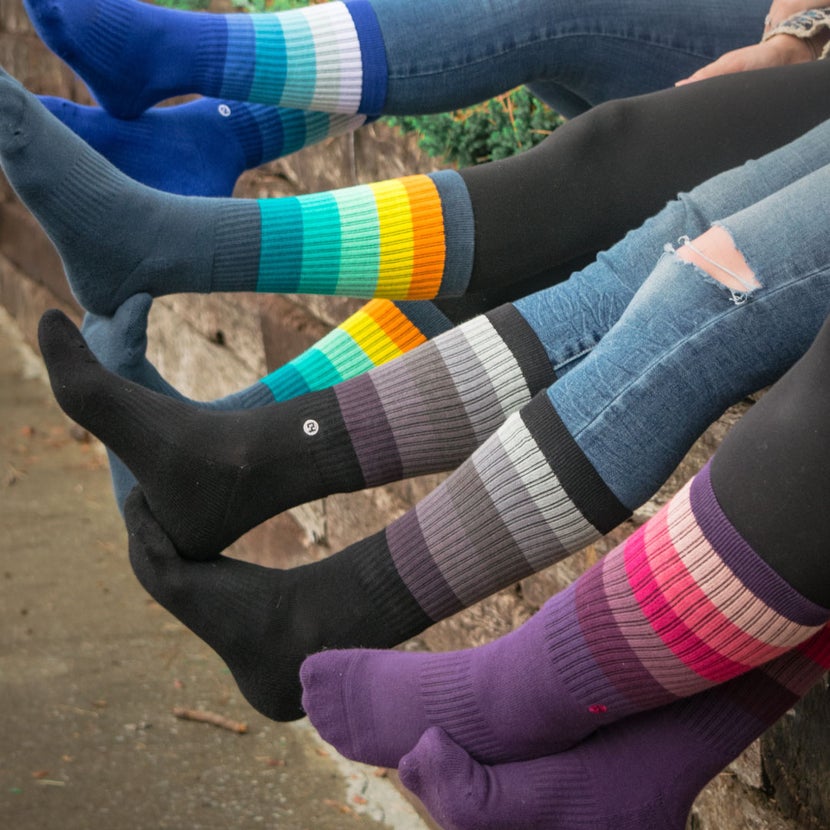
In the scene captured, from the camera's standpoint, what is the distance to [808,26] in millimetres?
1413

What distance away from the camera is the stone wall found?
4.50 feet

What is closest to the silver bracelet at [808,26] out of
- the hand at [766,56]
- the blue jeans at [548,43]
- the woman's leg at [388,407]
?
the hand at [766,56]

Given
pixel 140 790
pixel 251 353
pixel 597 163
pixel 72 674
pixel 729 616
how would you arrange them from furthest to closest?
pixel 251 353 < pixel 72 674 < pixel 140 790 < pixel 597 163 < pixel 729 616

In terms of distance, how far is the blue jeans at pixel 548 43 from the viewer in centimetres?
148

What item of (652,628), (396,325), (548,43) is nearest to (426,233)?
(396,325)

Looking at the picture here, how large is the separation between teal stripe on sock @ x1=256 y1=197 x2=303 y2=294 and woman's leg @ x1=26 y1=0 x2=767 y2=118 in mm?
261

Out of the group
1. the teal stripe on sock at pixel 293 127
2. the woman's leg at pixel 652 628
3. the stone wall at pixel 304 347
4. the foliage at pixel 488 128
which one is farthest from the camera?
the foliage at pixel 488 128

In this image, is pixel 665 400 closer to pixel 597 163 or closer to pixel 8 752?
pixel 597 163

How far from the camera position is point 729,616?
0.88m

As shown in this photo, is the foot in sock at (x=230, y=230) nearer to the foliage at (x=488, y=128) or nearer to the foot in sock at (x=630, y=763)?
the foot in sock at (x=630, y=763)

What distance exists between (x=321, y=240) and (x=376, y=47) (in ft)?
1.10

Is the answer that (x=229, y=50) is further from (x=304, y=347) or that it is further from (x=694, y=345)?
(x=304, y=347)

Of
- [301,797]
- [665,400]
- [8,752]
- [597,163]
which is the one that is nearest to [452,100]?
[597,163]

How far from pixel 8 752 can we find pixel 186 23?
1292 millimetres
